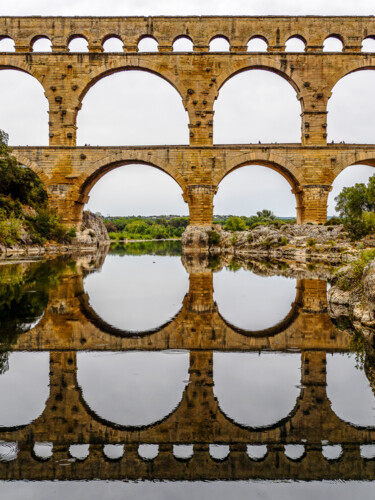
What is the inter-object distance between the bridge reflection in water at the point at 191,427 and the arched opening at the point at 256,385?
2 centimetres

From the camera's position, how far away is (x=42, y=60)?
73.0ft

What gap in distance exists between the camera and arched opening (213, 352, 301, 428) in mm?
3059

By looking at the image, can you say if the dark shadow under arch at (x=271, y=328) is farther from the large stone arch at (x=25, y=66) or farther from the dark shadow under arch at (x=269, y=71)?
the large stone arch at (x=25, y=66)

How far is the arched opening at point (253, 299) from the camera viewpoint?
609 cm

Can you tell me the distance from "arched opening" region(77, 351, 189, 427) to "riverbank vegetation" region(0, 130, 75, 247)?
15.9 meters

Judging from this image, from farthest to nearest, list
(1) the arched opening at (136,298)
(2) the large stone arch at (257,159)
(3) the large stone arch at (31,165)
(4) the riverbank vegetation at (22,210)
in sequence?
1. (3) the large stone arch at (31,165)
2. (2) the large stone arch at (257,159)
3. (4) the riverbank vegetation at (22,210)
4. (1) the arched opening at (136,298)

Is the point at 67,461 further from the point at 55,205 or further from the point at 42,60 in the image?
the point at 42,60

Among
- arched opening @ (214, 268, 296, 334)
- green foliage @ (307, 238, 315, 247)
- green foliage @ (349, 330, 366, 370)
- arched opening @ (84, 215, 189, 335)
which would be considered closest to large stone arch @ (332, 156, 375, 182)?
green foliage @ (307, 238, 315, 247)

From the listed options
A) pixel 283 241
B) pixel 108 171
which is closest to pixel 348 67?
pixel 283 241

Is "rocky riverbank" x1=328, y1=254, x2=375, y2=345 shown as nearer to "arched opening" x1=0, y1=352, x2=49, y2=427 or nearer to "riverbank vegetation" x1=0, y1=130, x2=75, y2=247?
"arched opening" x1=0, y1=352, x2=49, y2=427

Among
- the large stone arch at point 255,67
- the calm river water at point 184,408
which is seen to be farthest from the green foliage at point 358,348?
the large stone arch at point 255,67

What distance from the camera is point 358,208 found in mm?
19688

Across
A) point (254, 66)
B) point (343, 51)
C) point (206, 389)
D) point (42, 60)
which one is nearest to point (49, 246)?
point (42, 60)

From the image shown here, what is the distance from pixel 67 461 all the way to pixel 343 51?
24522 mm
